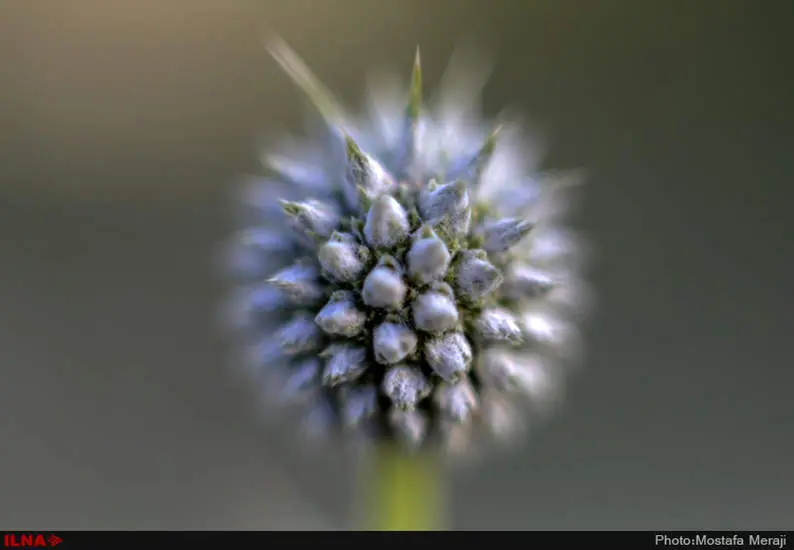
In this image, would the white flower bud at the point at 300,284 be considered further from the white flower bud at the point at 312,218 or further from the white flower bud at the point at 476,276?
the white flower bud at the point at 476,276

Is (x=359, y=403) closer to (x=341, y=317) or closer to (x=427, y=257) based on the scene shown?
(x=341, y=317)

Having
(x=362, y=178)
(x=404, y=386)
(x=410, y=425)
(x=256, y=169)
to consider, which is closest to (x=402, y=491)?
(x=410, y=425)

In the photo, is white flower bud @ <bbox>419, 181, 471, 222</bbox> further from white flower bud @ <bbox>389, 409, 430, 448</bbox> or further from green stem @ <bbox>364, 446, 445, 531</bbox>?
green stem @ <bbox>364, 446, 445, 531</bbox>

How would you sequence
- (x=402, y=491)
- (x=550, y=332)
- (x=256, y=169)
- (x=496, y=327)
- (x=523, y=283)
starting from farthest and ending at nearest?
1. (x=256, y=169)
2. (x=402, y=491)
3. (x=550, y=332)
4. (x=523, y=283)
5. (x=496, y=327)

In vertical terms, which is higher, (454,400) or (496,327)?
(496,327)
